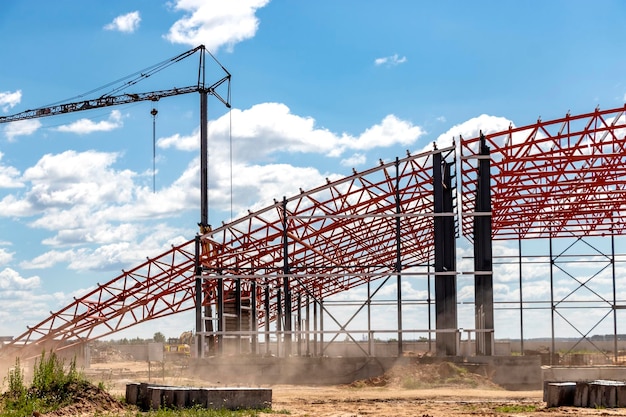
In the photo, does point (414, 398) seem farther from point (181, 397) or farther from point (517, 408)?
point (181, 397)

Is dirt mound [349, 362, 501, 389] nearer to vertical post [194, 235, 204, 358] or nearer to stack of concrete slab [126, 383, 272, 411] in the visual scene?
vertical post [194, 235, 204, 358]

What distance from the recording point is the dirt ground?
864 inches

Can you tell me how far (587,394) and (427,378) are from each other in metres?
11.6

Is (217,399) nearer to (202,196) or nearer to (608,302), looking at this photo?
(608,302)

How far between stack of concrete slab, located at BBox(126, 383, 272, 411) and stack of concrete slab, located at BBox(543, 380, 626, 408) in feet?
23.8

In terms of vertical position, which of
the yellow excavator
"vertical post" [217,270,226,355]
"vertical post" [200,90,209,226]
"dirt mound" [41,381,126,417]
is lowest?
the yellow excavator

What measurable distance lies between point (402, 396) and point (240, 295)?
17.1m

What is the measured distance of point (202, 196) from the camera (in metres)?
67.2

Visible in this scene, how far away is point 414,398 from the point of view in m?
27.5

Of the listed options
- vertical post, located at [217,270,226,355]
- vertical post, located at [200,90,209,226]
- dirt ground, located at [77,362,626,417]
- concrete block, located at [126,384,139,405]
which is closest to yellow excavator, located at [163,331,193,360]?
vertical post, located at [200,90,209,226]

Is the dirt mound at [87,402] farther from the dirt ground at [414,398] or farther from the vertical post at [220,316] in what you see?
the vertical post at [220,316]

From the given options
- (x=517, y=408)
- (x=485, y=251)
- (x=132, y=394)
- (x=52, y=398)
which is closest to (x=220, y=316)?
(x=485, y=251)

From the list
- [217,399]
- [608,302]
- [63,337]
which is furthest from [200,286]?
[608,302]

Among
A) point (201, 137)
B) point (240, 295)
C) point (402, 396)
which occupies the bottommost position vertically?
point (402, 396)
